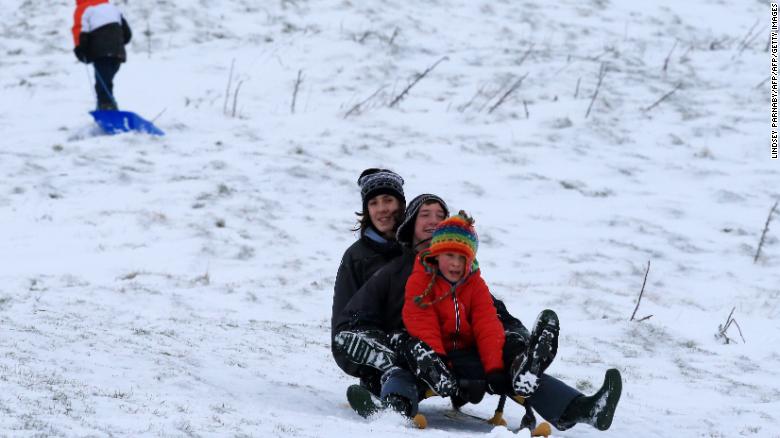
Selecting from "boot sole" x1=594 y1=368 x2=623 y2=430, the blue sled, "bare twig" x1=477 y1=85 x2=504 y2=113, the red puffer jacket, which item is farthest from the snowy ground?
"boot sole" x1=594 y1=368 x2=623 y2=430

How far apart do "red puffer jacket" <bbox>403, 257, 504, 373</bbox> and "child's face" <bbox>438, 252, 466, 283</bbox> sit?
3 centimetres

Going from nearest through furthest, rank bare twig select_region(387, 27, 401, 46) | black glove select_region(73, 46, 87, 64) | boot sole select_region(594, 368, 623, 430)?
boot sole select_region(594, 368, 623, 430) < black glove select_region(73, 46, 87, 64) < bare twig select_region(387, 27, 401, 46)

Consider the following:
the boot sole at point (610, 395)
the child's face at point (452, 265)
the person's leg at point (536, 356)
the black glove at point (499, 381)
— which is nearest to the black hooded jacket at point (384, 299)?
the child's face at point (452, 265)

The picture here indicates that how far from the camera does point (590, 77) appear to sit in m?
12.2

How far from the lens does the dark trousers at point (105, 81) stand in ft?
33.3

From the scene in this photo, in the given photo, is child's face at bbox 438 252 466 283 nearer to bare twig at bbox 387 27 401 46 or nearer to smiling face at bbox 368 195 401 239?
smiling face at bbox 368 195 401 239

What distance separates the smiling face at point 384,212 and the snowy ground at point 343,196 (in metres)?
0.84

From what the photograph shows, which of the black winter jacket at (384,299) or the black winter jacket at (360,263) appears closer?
the black winter jacket at (384,299)

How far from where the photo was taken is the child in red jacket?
160 inches

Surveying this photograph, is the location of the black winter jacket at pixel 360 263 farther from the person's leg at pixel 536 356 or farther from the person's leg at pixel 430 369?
the person's leg at pixel 536 356

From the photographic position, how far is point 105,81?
1052 cm

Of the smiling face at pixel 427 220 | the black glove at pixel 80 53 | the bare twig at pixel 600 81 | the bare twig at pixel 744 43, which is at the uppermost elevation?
the bare twig at pixel 744 43

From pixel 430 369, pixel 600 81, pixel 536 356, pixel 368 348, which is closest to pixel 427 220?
pixel 368 348

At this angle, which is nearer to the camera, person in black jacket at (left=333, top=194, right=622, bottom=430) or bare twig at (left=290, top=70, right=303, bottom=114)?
person in black jacket at (left=333, top=194, right=622, bottom=430)
